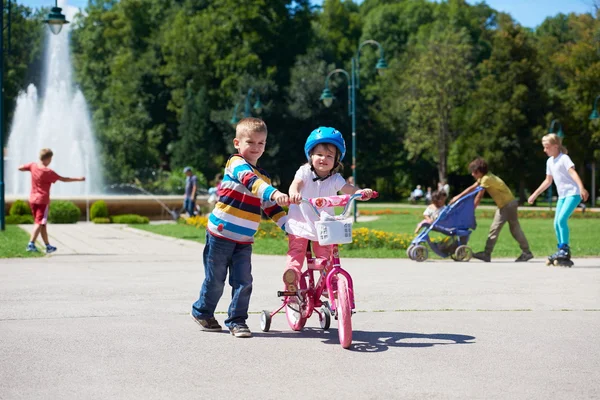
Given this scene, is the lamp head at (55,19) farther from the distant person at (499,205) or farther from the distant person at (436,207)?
the distant person at (499,205)

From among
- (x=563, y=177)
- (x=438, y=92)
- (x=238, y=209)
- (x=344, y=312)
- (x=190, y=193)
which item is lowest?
(x=344, y=312)

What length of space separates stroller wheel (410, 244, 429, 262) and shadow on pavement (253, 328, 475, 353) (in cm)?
738

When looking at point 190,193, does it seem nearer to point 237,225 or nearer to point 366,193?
point 237,225

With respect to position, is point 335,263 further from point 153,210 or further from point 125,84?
point 125,84

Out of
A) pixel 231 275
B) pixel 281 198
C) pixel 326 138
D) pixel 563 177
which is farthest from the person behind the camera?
pixel 563 177

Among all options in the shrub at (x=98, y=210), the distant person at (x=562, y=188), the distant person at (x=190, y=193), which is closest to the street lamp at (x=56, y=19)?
the distant person at (x=190, y=193)

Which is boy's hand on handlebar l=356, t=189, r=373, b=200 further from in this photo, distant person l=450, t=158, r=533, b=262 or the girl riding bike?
distant person l=450, t=158, r=533, b=262

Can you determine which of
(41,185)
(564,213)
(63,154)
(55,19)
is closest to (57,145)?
(63,154)

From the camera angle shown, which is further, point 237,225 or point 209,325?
point 209,325

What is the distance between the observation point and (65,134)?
4925 cm

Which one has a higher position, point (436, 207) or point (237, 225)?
point (237, 225)

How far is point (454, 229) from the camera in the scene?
585 inches

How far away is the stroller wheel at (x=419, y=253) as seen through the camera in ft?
48.5

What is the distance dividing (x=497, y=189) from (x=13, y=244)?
27.7 ft
